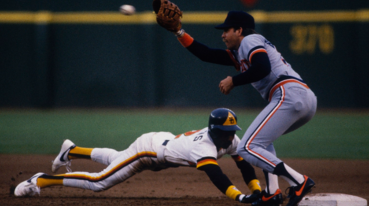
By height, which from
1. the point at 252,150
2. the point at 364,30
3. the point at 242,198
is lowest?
the point at 242,198

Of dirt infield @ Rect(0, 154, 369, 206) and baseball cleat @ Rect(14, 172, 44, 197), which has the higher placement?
baseball cleat @ Rect(14, 172, 44, 197)

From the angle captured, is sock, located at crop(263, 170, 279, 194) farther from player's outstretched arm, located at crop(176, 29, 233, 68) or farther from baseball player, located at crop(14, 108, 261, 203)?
player's outstretched arm, located at crop(176, 29, 233, 68)

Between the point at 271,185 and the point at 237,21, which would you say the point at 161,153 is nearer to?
the point at 271,185

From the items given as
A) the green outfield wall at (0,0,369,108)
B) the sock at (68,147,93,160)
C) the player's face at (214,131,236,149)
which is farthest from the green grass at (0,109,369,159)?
the player's face at (214,131,236,149)

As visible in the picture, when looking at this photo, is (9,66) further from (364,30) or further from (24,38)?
(364,30)

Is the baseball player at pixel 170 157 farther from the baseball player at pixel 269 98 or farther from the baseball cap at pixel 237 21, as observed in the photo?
the baseball cap at pixel 237 21

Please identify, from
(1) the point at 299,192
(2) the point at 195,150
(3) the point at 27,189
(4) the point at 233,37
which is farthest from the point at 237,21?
(3) the point at 27,189

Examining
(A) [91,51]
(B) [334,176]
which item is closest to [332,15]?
(A) [91,51]

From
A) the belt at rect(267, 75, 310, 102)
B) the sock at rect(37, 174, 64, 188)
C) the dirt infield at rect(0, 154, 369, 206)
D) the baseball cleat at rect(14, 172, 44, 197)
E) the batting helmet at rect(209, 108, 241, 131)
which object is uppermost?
the belt at rect(267, 75, 310, 102)
